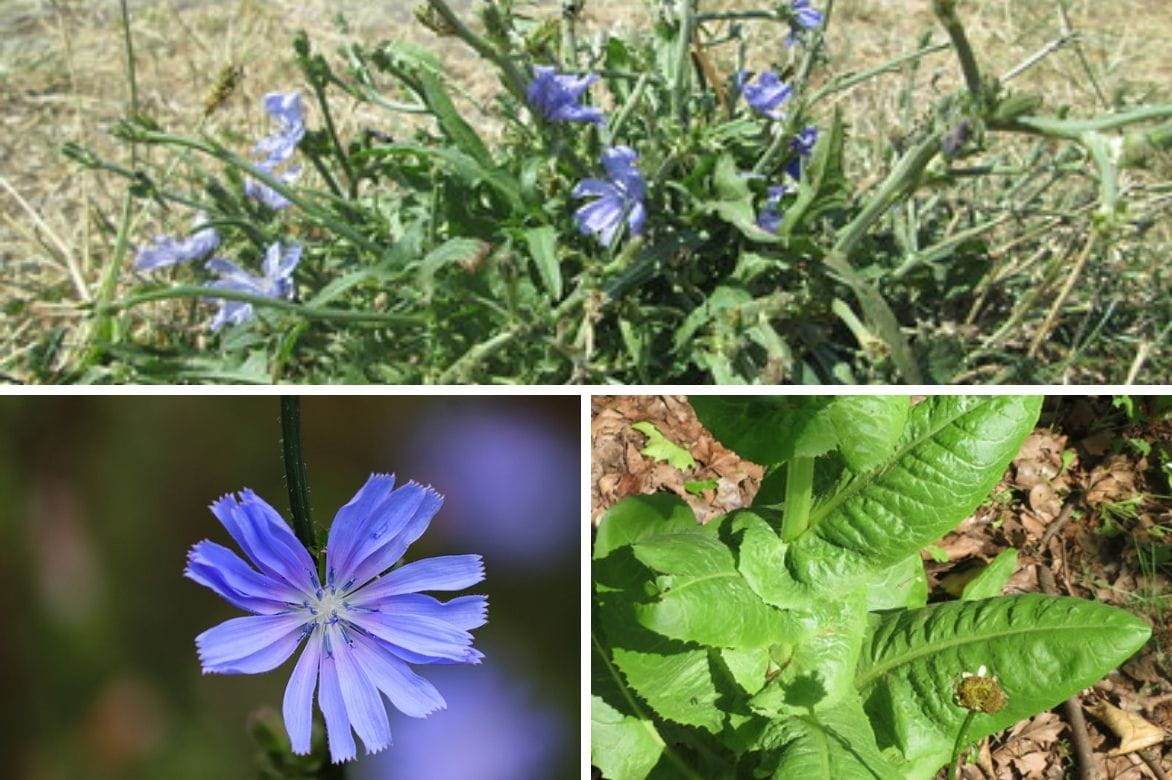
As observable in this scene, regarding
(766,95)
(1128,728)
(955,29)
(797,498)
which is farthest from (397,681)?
(766,95)

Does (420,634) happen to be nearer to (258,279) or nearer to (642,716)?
(642,716)

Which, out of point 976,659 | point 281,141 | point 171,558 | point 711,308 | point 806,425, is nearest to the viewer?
point 171,558

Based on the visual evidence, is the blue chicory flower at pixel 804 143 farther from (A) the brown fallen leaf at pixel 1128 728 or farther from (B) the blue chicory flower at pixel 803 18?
(A) the brown fallen leaf at pixel 1128 728

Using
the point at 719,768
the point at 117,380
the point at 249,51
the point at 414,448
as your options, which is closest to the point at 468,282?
the point at 117,380

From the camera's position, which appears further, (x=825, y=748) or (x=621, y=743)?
(x=621, y=743)

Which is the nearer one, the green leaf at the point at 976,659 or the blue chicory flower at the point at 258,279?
the green leaf at the point at 976,659

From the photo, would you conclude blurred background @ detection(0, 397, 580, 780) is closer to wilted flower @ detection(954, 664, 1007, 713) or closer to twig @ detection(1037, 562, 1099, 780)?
wilted flower @ detection(954, 664, 1007, 713)

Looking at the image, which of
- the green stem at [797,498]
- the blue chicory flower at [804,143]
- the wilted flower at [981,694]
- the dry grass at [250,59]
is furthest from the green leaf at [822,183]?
the dry grass at [250,59]
